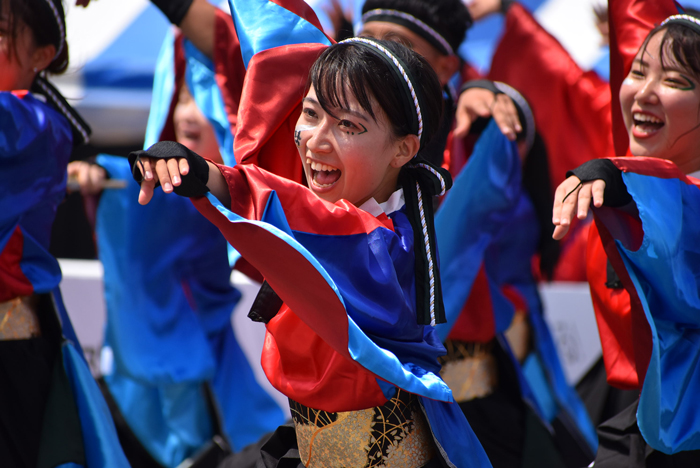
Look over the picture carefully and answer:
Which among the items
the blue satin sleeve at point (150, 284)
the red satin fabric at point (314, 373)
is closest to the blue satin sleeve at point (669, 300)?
the red satin fabric at point (314, 373)

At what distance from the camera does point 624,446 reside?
1.90 meters

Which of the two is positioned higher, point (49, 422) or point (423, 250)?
point (423, 250)

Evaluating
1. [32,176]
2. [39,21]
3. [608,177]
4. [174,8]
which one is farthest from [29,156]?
[608,177]

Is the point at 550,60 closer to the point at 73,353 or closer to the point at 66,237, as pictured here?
the point at 73,353

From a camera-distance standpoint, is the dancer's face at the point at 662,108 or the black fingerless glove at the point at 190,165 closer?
the black fingerless glove at the point at 190,165

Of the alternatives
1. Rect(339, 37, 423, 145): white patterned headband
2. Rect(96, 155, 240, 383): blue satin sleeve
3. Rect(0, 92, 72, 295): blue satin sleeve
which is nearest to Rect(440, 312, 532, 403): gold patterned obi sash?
Rect(96, 155, 240, 383): blue satin sleeve

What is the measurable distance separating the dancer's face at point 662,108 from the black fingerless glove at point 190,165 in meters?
1.13

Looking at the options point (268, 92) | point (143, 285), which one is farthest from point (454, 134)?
point (143, 285)

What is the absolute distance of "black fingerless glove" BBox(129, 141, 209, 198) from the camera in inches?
50.0

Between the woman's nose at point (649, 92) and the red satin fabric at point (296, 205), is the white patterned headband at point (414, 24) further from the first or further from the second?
the red satin fabric at point (296, 205)

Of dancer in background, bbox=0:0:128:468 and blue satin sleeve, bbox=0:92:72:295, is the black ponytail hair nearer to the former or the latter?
dancer in background, bbox=0:0:128:468

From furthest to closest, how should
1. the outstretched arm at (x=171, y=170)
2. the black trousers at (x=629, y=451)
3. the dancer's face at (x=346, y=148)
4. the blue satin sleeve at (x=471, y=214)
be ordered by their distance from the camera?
the blue satin sleeve at (x=471, y=214) → the black trousers at (x=629, y=451) → the dancer's face at (x=346, y=148) → the outstretched arm at (x=171, y=170)

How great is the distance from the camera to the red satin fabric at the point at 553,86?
10.1ft

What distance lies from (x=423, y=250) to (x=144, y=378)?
1502 millimetres
